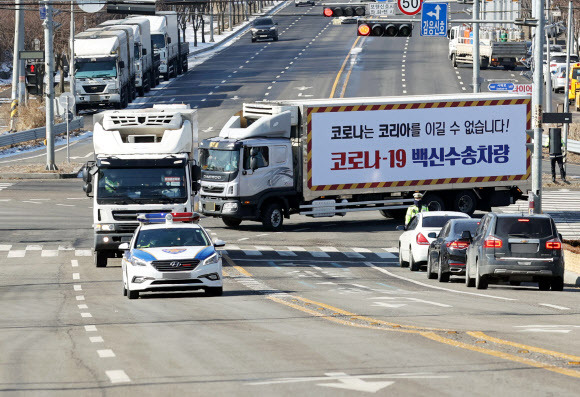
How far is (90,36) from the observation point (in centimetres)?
6756

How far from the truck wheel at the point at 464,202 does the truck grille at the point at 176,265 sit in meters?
18.8

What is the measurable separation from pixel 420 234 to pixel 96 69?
4146cm

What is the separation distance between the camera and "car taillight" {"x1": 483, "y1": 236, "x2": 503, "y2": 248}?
23688 millimetres

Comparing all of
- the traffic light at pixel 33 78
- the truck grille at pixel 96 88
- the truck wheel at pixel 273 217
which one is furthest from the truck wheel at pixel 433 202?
the truck grille at pixel 96 88

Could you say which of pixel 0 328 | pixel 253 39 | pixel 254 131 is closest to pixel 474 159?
pixel 254 131

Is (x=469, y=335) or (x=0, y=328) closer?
(x=469, y=335)

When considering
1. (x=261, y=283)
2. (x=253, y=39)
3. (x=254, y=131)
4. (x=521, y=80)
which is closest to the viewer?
(x=261, y=283)

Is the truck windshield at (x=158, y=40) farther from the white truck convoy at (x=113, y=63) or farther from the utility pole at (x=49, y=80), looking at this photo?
the utility pole at (x=49, y=80)

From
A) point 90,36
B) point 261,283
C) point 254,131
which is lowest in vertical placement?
point 261,283

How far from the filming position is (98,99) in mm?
68375

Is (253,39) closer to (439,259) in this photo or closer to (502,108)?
(502,108)

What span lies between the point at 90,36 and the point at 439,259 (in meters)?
44.2

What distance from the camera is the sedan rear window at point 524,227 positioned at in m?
23.7

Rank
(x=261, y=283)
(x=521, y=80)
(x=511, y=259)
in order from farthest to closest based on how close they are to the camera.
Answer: (x=521, y=80)
(x=261, y=283)
(x=511, y=259)
